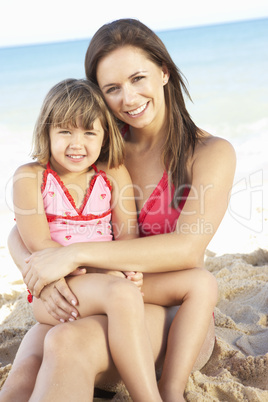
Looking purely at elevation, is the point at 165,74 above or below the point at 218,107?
below

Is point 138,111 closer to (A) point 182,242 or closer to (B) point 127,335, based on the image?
(A) point 182,242

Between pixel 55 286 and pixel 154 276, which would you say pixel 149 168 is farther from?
pixel 55 286

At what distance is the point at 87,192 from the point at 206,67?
43.0ft

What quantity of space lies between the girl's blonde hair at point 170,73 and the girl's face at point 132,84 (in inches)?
1.4

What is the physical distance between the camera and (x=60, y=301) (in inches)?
79.7

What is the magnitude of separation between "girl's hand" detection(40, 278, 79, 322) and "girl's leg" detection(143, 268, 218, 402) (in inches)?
15.2

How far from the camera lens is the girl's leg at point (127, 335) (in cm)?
174

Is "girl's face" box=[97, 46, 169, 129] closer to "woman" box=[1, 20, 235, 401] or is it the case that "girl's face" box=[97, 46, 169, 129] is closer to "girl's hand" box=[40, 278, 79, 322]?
"woman" box=[1, 20, 235, 401]

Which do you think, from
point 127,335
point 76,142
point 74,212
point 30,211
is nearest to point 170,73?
point 76,142

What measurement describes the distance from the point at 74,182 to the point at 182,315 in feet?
2.79

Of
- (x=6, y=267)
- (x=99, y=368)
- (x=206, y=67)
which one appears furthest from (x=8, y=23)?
(x=99, y=368)

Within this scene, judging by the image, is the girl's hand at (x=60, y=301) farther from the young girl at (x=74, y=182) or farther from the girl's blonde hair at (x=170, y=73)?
the girl's blonde hair at (x=170, y=73)

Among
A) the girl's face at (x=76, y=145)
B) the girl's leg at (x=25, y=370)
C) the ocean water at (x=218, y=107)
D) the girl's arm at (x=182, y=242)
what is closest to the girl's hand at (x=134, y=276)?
the girl's arm at (x=182, y=242)

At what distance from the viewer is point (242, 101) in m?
9.23
